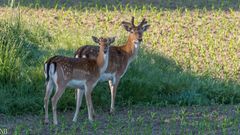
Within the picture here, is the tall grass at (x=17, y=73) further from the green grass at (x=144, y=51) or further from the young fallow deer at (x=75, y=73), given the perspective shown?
the young fallow deer at (x=75, y=73)

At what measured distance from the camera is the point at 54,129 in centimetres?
1181

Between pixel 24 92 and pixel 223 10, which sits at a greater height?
pixel 223 10

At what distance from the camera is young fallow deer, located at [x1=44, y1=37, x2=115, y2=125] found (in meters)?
12.3

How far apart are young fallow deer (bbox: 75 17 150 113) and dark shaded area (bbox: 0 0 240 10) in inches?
317

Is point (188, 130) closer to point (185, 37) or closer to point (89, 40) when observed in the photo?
point (89, 40)

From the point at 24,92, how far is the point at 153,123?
2.74 meters

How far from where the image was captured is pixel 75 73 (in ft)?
41.0

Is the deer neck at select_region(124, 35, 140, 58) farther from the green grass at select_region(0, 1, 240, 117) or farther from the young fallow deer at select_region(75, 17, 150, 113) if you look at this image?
the green grass at select_region(0, 1, 240, 117)

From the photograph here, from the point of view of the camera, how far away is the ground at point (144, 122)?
11648mm

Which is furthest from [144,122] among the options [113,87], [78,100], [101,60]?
[113,87]

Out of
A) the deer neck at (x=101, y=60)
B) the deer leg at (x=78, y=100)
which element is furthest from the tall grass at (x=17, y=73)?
the deer neck at (x=101, y=60)

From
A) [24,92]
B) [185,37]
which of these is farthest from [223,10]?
[24,92]

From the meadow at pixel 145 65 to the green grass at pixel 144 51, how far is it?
0.02m

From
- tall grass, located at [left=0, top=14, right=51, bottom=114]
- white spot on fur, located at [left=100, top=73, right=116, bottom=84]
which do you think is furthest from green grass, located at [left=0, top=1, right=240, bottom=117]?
white spot on fur, located at [left=100, top=73, right=116, bottom=84]
